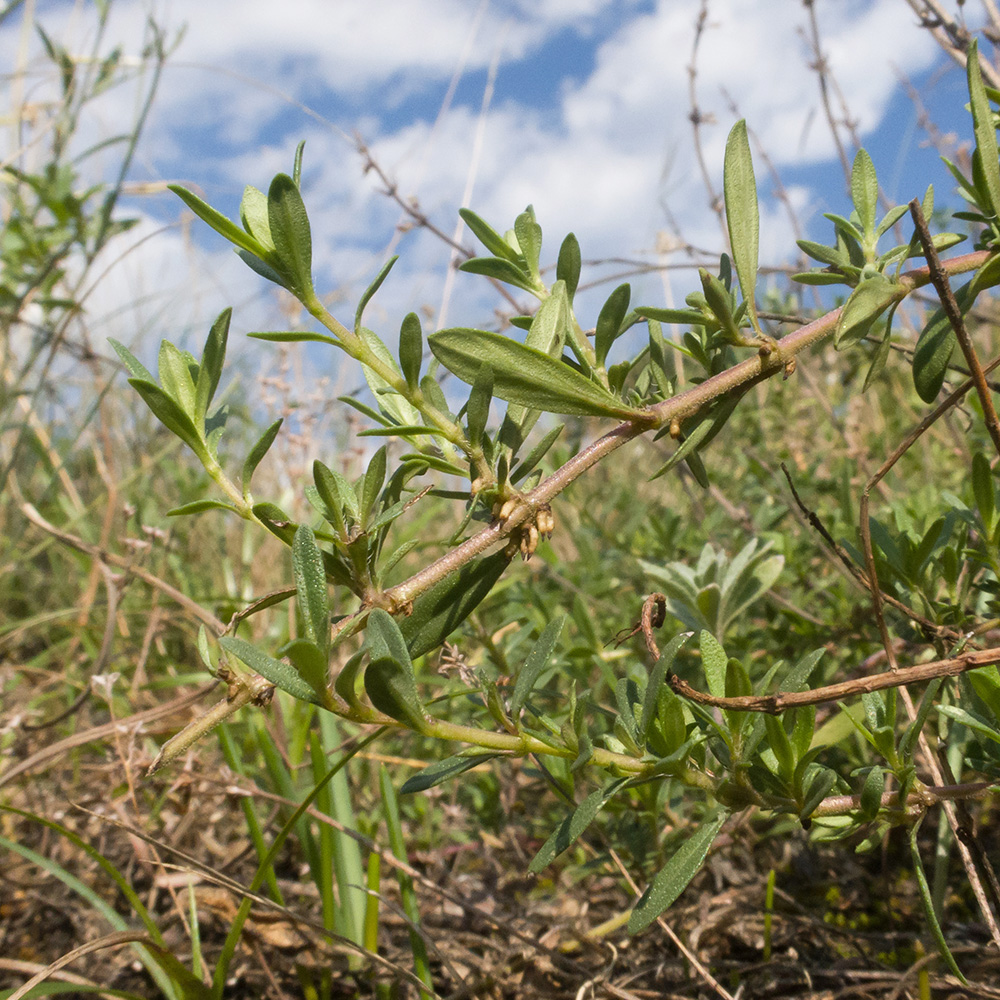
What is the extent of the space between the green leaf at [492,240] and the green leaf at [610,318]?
0.14 metres

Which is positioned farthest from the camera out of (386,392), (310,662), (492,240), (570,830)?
(492,240)

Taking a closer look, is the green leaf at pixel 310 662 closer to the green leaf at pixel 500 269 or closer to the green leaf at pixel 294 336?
the green leaf at pixel 294 336

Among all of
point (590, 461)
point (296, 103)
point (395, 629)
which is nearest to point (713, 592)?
point (590, 461)

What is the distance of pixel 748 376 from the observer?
77 centimetres

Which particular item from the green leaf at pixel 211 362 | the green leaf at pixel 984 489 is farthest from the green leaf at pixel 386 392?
the green leaf at pixel 984 489

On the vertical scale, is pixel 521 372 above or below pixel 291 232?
below

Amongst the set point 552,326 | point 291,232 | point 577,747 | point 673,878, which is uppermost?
point 291,232

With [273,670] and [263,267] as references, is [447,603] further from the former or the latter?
[263,267]

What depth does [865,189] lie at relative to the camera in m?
0.86

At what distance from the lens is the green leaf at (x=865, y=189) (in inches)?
33.5

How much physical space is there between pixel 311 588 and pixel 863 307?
0.50m

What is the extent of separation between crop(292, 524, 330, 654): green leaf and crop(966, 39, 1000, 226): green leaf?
638mm

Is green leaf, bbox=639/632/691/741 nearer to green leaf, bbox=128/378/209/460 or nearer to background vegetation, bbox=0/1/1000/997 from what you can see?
background vegetation, bbox=0/1/1000/997

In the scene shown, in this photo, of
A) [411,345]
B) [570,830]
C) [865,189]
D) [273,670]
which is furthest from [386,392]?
[865,189]
